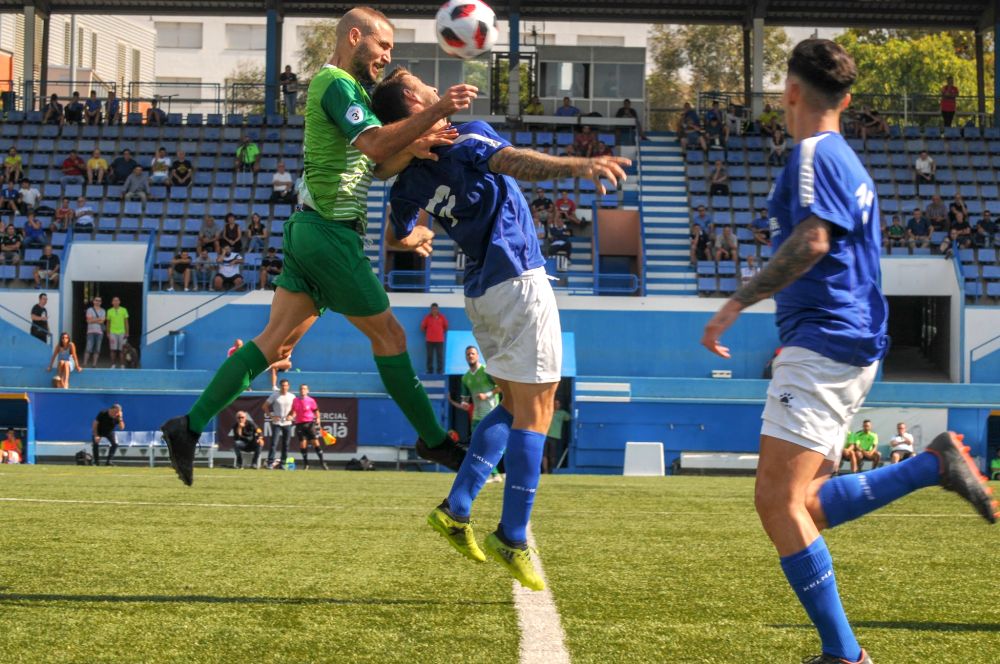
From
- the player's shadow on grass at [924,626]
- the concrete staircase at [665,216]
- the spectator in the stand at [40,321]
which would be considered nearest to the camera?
the player's shadow on grass at [924,626]

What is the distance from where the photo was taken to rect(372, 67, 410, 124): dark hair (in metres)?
5.48

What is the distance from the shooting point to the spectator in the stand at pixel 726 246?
26.6 m

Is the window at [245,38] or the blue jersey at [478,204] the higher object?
the window at [245,38]

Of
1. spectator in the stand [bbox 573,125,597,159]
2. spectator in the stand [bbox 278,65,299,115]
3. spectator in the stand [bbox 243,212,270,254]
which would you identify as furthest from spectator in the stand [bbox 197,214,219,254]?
spectator in the stand [bbox 573,125,597,159]

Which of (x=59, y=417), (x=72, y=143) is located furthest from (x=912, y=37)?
(x=59, y=417)

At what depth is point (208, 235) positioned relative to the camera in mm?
27141

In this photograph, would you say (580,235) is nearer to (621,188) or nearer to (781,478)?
(621,188)

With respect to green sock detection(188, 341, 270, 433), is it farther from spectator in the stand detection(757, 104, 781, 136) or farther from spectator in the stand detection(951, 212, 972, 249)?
spectator in the stand detection(757, 104, 781, 136)

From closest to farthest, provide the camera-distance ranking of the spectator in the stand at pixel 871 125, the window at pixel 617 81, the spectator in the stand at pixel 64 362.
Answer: the spectator in the stand at pixel 64 362, the spectator in the stand at pixel 871 125, the window at pixel 617 81

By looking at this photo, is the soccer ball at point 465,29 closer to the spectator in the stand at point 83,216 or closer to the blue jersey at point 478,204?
the blue jersey at point 478,204

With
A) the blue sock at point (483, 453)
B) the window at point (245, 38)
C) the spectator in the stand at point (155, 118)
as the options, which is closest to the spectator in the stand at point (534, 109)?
the spectator in the stand at point (155, 118)

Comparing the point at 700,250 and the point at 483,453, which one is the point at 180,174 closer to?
the point at 700,250

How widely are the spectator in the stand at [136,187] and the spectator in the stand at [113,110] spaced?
337 cm

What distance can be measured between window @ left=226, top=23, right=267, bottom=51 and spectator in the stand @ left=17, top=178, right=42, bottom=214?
42.6m
